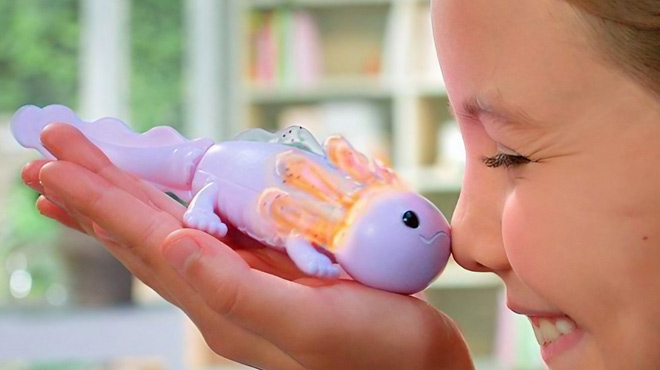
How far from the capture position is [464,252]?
73 centimetres

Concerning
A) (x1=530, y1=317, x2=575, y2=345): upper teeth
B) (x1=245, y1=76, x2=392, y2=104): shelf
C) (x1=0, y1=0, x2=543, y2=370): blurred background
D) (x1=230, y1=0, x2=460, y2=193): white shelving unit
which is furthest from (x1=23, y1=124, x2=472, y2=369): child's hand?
(x1=245, y1=76, x2=392, y2=104): shelf

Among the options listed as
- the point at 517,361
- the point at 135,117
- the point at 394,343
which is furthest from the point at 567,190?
the point at 135,117

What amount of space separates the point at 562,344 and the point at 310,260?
20 cm

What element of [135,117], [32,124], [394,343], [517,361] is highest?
[32,124]

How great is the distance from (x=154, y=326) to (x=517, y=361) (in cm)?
179

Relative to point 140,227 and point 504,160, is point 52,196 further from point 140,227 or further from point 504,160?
point 504,160

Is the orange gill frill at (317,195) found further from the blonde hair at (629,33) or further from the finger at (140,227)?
the blonde hair at (629,33)

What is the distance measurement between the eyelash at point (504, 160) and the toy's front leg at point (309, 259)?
0.51ft

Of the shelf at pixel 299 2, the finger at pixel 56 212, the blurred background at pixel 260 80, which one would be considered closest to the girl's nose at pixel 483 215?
the finger at pixel 56 212

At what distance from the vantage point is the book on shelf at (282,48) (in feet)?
13.5

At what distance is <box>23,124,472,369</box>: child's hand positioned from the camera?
69 centimetres

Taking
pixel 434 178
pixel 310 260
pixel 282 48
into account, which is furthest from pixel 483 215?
pixel 282 48

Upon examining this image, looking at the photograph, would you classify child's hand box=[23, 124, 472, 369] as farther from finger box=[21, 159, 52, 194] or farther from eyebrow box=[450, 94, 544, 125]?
eyebrow box=[450, 94, 544, 125]

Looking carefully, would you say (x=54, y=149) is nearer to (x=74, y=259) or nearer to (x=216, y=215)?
(x=216, y=215)
